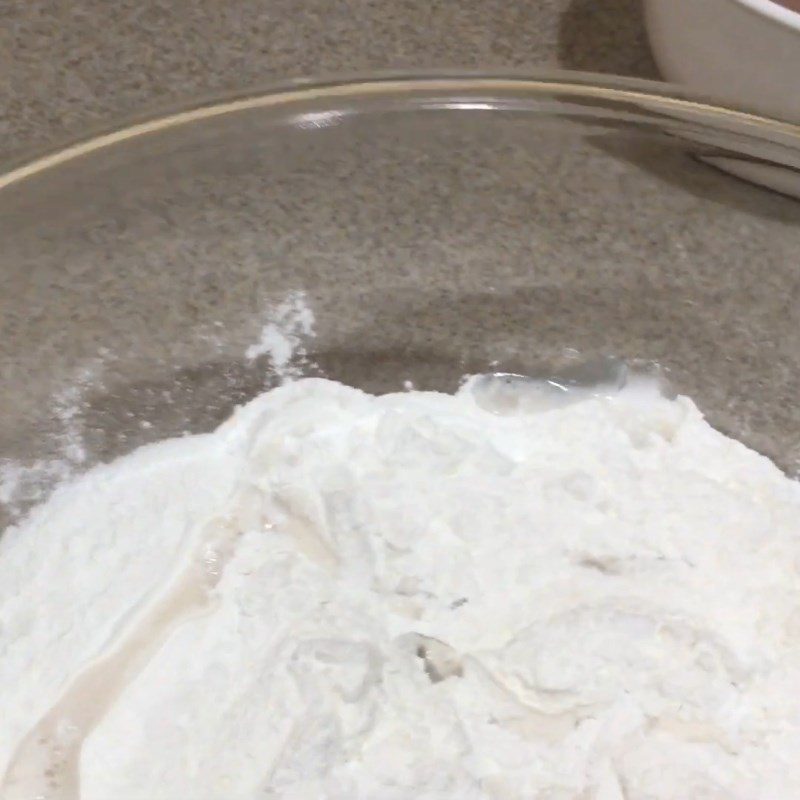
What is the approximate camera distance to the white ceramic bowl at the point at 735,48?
58 cm

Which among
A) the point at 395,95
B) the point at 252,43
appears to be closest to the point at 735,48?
the point at 395,95

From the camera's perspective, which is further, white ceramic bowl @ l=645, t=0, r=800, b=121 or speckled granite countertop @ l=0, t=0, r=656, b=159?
speckled granite countertop @ l=0, t=0, r=656, b=159

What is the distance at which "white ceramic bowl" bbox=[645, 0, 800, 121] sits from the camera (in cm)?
58

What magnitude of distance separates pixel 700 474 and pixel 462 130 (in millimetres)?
301

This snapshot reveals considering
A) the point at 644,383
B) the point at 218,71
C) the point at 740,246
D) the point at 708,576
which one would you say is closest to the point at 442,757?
the point at 708,576

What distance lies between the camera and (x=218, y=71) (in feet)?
2.58

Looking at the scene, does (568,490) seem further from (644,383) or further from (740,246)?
(740,246)

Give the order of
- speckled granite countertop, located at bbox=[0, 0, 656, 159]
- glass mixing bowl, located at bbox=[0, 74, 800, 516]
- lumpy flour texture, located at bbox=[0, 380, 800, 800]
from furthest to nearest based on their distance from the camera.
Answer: speckled granite countertop, located at bbox=[0, 0, 656, 159], glass mixing bowl, located at bbox=[0, 74, 800, 516], lumpy flour texture, located at bbox=[0, 380, 800, 800]

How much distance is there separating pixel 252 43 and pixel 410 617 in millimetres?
530

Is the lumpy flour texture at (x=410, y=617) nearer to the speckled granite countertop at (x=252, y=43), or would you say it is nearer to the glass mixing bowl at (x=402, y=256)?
the glass mixing bowl at (x=402, y=256)

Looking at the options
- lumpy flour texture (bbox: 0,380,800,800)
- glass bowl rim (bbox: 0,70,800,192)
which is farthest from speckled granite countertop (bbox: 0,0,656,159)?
lumpy flour texture (bbox: 0,380,800,800)

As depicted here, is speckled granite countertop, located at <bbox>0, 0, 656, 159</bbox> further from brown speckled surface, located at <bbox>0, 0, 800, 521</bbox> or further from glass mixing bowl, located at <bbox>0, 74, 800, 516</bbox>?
glass mixing bowl, located at <bbox>0, 74, 800, 516</bbox>

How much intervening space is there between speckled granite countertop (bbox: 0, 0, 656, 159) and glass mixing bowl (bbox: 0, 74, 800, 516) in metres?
0.15

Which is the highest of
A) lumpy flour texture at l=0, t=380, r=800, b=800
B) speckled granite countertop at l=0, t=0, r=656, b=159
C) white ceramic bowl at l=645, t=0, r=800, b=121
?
white ceramic bowl at l=645, t=0, r=800, b=121
